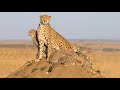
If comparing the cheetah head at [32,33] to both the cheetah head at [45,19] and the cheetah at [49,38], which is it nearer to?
the cheetah at [49,38]

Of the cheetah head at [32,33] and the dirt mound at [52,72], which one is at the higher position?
the cheetah head at [32,33]

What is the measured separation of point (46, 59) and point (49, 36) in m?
0.62

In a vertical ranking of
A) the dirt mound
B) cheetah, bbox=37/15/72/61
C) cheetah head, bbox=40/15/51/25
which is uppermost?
cheetah head, bbox=40/15/51/25

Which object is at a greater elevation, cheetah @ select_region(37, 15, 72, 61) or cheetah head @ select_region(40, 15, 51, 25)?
cheetah head @ select_region(40, 15, 51, 25)

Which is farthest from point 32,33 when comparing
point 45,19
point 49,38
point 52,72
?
point 52,72

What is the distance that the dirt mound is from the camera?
317 inches

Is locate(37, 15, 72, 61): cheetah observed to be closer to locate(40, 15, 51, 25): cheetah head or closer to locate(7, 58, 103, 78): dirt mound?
locate(40, 15, 51, 25): cheetah head

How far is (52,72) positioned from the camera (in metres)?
8.21

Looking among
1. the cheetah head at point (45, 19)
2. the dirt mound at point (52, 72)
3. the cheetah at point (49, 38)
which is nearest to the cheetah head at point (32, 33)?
the cheetah at point (49, 38)

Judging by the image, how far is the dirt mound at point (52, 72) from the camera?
26.4ft

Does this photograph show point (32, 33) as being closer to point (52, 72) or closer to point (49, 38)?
point (49, 38)

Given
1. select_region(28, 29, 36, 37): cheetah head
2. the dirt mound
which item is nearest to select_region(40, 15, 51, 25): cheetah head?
select_region(28, 29, 36, 37): cheetah head
